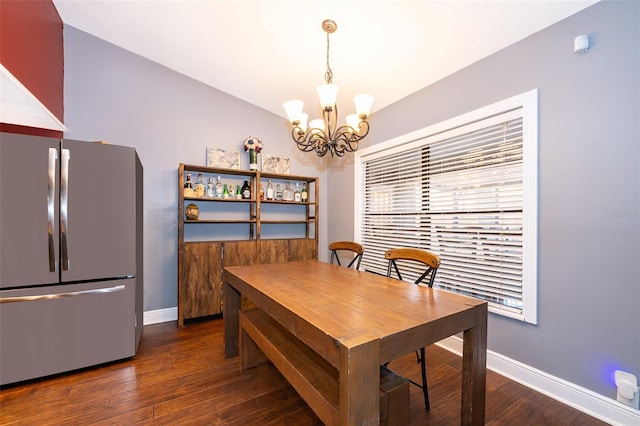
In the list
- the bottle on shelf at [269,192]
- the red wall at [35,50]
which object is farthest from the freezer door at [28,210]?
the bottle on shelf at [269,192]

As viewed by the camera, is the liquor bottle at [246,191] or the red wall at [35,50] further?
the liquor bottle at [246,191]

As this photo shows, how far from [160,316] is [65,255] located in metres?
1.45

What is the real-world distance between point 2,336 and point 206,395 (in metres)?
1.46

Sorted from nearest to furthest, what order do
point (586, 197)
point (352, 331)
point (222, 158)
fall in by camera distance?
1. point (352, 331)
2. point (586, 197)
3. point (222, 158)

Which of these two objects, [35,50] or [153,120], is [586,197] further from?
[35,50]

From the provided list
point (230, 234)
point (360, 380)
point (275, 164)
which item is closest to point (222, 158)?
point (275, 164)

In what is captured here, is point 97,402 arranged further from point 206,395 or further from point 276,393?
point 276,393

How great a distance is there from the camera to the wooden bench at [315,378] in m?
1.12

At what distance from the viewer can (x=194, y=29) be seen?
2510 millimetres

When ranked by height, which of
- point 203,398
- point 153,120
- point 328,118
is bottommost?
point 203,398

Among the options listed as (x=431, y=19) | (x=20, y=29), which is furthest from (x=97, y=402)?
(x=431, y=19)

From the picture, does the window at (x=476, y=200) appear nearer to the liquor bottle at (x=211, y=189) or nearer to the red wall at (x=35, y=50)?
the liquor bottle at (x=211, y=189)

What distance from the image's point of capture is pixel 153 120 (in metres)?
3.12

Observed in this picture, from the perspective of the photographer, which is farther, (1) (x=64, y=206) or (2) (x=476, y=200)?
(2) (x=476, y=200)
